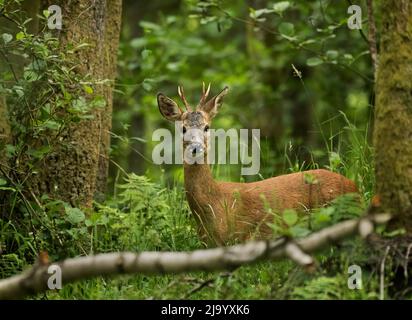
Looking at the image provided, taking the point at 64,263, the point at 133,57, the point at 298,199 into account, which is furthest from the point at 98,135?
the point at 133,57

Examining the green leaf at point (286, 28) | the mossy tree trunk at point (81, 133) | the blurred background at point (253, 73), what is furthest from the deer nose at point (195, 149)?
the blurred background at point (253, 73)

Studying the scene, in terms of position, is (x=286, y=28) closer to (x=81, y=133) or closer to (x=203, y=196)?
(x=203, y=196)

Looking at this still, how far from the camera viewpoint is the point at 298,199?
7.00 metres

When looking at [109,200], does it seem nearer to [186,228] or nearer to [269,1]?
[186,228]

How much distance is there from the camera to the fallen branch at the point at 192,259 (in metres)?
4.33

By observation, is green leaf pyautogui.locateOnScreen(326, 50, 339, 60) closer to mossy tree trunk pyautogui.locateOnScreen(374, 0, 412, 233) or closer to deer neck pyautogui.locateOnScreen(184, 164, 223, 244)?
deer neck pyautogui.locateOnScreen(184, 164, 223, 244)

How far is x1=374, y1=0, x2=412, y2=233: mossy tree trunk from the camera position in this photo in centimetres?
477

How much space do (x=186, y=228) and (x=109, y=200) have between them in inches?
36.4

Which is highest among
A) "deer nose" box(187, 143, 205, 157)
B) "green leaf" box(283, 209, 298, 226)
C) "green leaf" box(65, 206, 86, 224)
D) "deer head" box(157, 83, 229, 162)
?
"deer head" box(157, 83, 229, 162)

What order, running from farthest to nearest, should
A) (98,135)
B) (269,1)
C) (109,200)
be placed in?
1. (269,1)
2. (109,200)
3. (98,135)

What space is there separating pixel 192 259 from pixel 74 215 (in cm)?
202

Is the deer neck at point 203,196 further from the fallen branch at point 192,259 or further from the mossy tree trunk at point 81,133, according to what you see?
the fallen branch at point 192,259

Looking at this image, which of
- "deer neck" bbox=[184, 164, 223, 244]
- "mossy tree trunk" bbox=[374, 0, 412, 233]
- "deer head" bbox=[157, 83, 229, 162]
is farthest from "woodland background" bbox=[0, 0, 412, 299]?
"deer head" bbox=[157, 83, 229, 162]
